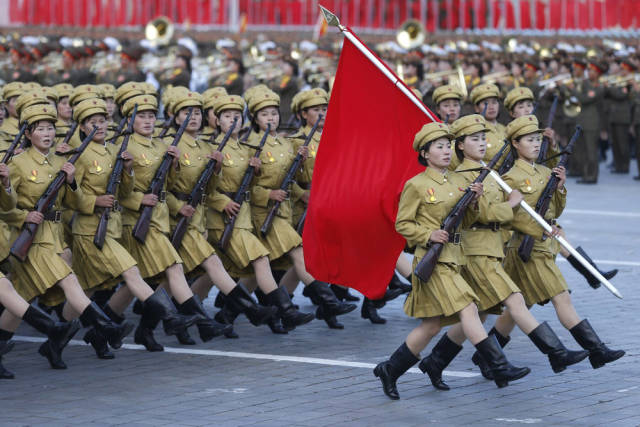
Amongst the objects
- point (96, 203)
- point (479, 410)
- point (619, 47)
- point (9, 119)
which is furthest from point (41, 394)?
point (619, 47)

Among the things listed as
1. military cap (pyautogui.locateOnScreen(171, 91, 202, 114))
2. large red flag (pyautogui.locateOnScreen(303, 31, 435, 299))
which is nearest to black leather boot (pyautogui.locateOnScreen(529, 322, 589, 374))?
large red flag (pyautogui.locateOnScreen(303, 31, 435, 299))

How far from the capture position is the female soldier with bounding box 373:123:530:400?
8555 millimetres

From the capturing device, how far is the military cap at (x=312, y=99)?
38.9ft

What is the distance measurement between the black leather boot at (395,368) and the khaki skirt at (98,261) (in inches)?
86.6

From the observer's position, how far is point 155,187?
34.7 feet

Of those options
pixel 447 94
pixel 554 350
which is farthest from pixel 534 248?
pixel 447 94

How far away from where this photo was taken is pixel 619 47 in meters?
32.1

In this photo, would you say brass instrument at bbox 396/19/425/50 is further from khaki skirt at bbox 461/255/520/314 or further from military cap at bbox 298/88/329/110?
khaki skirt at bbox 461/255/520/314

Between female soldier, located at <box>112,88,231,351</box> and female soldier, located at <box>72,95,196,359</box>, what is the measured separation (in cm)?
15

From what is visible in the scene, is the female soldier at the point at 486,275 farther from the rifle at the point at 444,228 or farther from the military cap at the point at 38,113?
the military cap at the point at 38,113

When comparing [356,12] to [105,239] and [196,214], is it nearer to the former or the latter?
[196,214]

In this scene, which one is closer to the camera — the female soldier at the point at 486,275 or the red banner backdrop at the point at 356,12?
the female soldier at the point at 486,275

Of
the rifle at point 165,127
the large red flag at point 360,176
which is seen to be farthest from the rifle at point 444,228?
the rifle at point 165,127

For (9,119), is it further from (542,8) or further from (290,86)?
(542,8)
